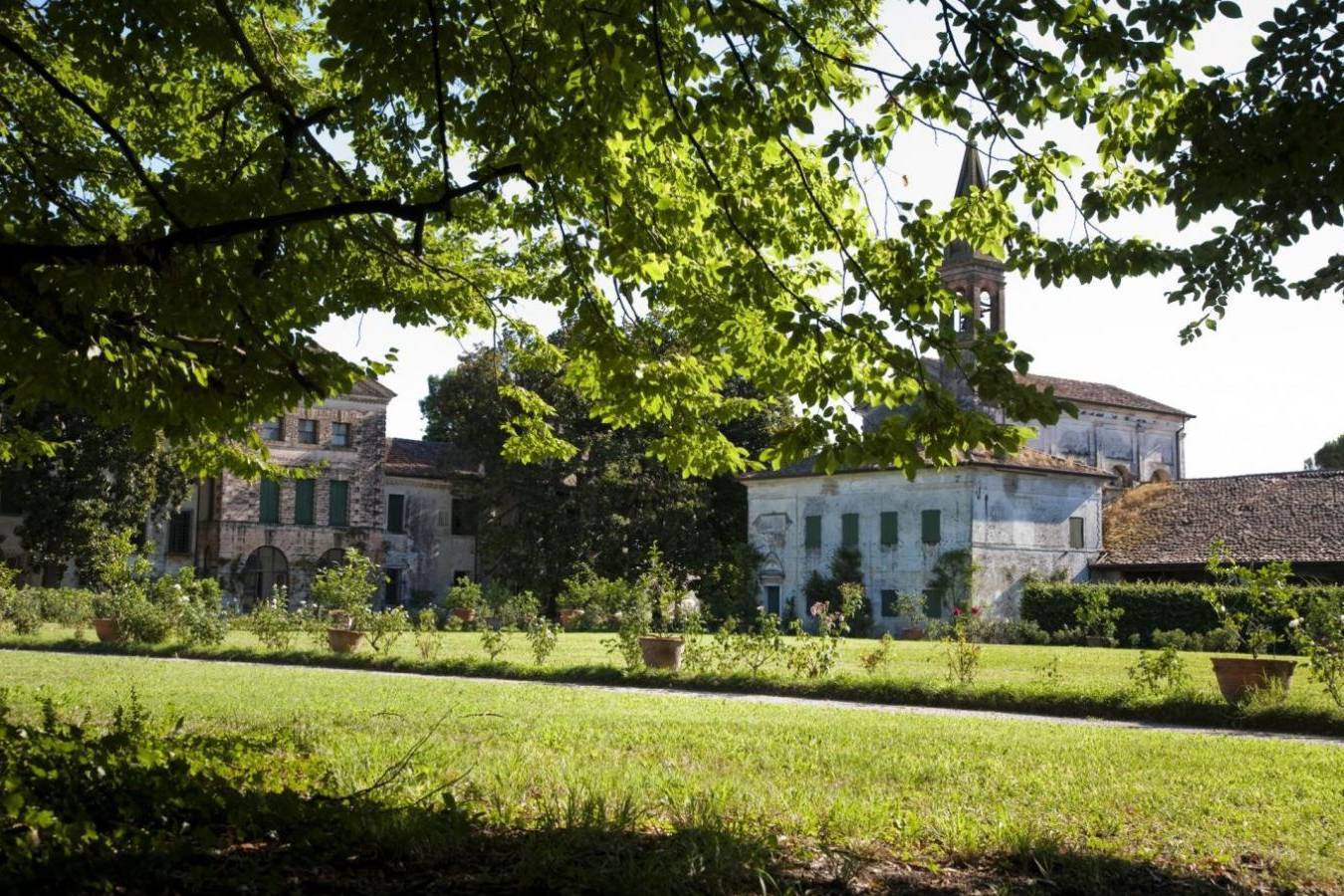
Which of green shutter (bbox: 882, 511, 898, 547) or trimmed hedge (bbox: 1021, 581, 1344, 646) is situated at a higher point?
green shutter (bbox: 882, 511, 898, 547)

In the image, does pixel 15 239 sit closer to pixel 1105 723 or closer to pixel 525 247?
pixel 525 247

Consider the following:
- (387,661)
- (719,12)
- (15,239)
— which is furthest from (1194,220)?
(387,661)

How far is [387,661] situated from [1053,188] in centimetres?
1469

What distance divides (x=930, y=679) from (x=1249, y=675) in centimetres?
400

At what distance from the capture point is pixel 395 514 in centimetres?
4616

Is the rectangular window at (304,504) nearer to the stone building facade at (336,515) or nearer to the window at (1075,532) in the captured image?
the stone building facade at (336,515)

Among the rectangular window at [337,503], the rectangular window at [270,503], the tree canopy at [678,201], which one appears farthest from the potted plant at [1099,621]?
the rectangular window at [270,503]

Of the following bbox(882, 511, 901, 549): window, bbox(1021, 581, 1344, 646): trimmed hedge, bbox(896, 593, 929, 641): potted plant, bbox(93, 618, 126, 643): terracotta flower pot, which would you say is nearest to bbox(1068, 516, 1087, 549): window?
bbox(1021, 581, 1344, 646): trimmed hedge

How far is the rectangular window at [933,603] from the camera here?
117 ft

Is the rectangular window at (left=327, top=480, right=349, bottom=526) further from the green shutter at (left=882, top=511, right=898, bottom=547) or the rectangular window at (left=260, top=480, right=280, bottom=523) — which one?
the green shutter at (left=882, top=511, right=898, bottom=547)

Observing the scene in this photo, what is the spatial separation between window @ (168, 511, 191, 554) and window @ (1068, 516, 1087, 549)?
101 ft

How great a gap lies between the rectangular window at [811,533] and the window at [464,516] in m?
15.0

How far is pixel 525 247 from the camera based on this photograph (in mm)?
11789

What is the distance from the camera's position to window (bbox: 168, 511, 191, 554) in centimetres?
4144
